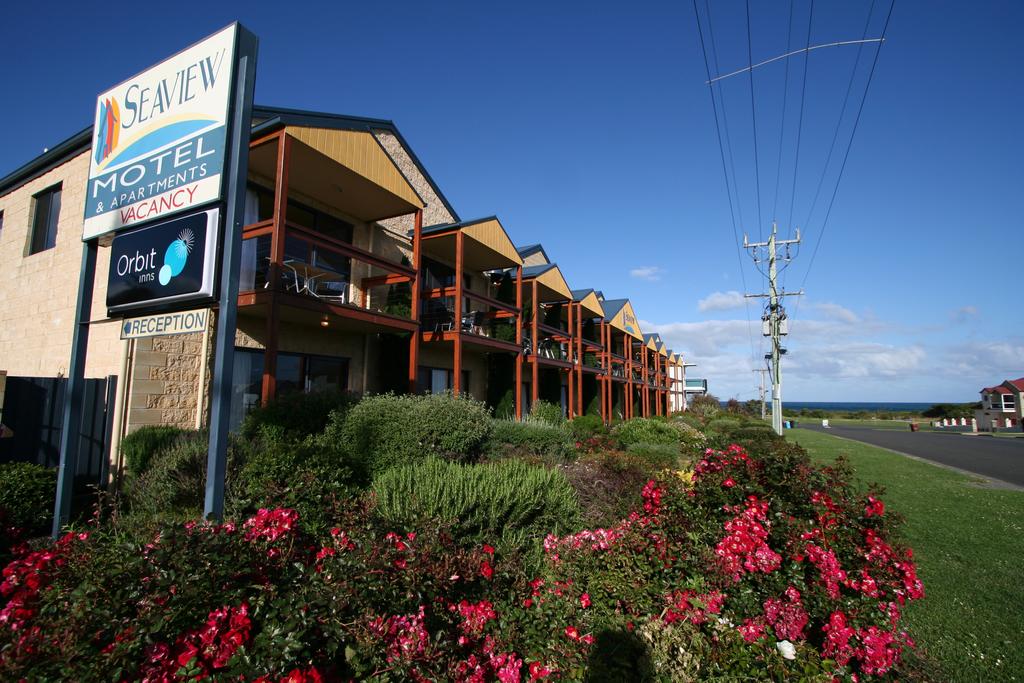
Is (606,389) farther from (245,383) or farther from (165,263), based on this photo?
(165,263)

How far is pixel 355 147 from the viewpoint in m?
10.9

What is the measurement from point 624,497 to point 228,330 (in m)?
5.07

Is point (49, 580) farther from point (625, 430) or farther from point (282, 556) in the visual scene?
point (625, 430)

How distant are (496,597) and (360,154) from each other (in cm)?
968

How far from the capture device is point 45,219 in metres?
12.8

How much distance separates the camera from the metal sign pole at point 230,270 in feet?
14.3

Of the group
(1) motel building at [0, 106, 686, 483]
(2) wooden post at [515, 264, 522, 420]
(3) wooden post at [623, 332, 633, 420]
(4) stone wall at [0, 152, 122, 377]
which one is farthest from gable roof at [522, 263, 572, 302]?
(4) stone wall at [0, 152, 122, 377]

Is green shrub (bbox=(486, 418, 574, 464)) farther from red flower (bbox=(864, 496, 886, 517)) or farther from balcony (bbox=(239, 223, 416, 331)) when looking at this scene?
red flower (bbox=(864, 496, 886, 517))

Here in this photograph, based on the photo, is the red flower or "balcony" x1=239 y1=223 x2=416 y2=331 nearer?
the red flower

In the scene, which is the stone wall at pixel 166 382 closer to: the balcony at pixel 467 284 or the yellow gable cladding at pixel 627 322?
the balcony at pixel 467 284

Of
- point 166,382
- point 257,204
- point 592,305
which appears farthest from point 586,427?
point 166,382

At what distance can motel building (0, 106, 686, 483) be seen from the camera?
9156mm

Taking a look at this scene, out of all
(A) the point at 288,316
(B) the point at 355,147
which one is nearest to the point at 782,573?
(A) the point at 288,316

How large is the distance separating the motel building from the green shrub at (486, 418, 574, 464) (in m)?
2.18
